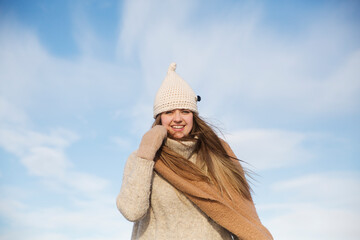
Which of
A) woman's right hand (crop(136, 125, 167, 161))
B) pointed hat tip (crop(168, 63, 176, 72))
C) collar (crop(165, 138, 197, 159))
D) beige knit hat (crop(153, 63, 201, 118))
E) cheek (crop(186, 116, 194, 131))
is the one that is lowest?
woman's right hand (crop(136, 125, 167, 161))

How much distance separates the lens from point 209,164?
9.96 ft

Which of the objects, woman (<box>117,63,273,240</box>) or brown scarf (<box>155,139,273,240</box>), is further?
brown scarf (<box>155,139,273,240</box>)

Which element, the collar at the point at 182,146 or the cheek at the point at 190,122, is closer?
the collar at the point at 182,146

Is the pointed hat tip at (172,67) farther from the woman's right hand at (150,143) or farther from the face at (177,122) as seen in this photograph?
the woman's right hand at (150,143)

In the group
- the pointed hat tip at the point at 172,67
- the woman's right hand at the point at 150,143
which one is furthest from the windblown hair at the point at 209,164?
the pointed hat tip at the point at 172,67

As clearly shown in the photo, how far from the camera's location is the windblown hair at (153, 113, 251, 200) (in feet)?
9.50

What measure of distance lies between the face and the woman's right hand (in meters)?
0.26

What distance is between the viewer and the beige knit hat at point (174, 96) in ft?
10.1

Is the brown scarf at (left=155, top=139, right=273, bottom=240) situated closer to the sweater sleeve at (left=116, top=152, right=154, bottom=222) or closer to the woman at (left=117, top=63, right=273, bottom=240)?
the woman at (left=117, top=63, right=273, bottom=240)

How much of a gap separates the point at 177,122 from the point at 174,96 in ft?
0.79

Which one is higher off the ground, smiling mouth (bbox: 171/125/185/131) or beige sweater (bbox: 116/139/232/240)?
smiling mouth (bbox: 171/125/185/131)

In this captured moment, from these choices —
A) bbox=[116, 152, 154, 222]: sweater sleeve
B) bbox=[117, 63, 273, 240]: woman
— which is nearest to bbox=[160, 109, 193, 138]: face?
bbox=[117, 63, 273, 240]: woman

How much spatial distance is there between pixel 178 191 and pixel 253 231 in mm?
629

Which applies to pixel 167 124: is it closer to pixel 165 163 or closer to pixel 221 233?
pixel 165 163
